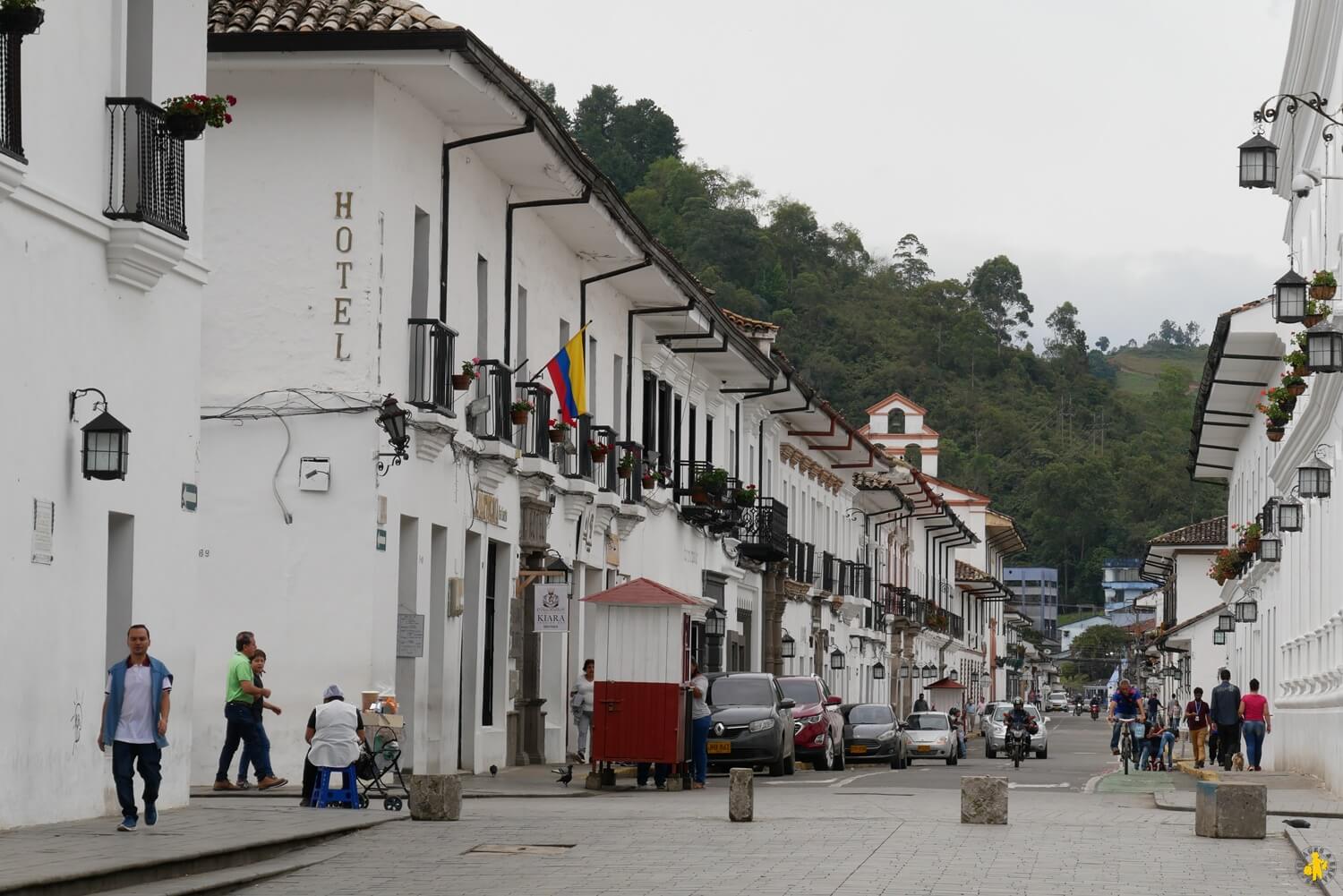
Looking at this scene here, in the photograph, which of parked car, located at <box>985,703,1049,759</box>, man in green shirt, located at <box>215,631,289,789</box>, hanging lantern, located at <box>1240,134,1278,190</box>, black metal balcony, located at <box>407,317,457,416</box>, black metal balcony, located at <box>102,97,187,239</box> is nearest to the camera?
black metal balcony, located at <box>102,97,187,239</box>

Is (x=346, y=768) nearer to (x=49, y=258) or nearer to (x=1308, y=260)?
(x=49, y=258)

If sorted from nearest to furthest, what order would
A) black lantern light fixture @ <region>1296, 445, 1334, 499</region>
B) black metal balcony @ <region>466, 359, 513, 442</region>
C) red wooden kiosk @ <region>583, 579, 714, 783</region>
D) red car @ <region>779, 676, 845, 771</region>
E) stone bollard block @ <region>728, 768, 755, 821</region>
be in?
stone bollard block @ <region>728, 768, 755, 821</region> → red wooden kiosk @ <region>583, 579, 714, 783</region> → black metal balcony @ <region>466, 359, 513, 442</region> → black lantern light fixture @ <region>1296, 445, 1334, 499</region> → red car @ <region>779, 676, 845, 771</region>

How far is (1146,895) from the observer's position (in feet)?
41.0

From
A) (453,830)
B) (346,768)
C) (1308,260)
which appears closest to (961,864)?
(453,830)

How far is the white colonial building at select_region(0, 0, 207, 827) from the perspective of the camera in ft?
48.7

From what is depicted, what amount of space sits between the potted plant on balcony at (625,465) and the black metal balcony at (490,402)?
613 centimetres

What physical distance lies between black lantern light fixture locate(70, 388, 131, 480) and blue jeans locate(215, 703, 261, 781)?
479 centimetres

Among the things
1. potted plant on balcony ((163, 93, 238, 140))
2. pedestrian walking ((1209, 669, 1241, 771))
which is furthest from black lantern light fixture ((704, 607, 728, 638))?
potted plant on balcony ((163, 93, 238, 140))

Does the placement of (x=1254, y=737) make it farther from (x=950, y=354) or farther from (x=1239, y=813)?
(x=950, y=354)

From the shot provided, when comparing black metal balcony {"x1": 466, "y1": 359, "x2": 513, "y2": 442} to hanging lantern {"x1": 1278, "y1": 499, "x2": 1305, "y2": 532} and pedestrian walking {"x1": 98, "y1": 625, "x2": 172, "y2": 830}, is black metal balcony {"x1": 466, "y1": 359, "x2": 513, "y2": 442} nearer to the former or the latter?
pedestrian walking {"x1": 98, "y1": 625, "x2": 172, "y2": 830}

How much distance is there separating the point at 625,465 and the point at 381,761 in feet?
37.8

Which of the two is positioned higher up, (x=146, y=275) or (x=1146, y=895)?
(x=146, y=275)

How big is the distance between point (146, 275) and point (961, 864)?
Answer: 7.76 metres

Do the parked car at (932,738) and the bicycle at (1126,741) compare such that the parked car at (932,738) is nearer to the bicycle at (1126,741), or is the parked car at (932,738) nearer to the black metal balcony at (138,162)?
the bicycle at (1126,741)
